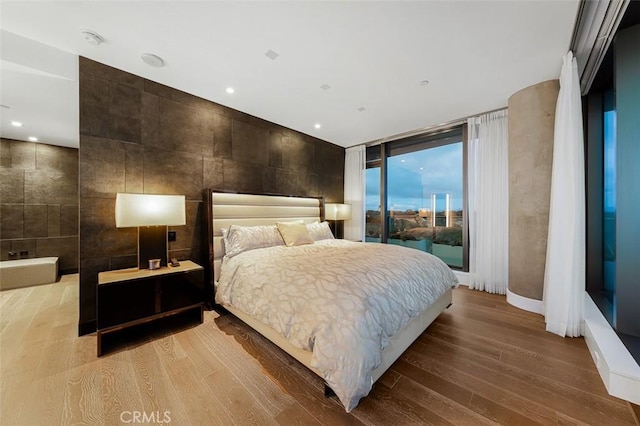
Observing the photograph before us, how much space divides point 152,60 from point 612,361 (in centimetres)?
463

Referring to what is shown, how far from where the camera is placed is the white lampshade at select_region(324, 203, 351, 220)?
477 centimetres

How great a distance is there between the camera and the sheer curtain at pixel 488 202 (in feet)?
11.1

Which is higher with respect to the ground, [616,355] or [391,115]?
[391,115]

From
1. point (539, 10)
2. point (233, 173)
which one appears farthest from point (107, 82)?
point (539, 10)

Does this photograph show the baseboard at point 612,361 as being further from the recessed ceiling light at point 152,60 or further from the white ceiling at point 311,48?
the recessed ceiling light at point 152,60

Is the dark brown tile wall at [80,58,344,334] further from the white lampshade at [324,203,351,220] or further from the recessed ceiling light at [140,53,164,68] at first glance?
the white lampshade at [324,203,351,220]

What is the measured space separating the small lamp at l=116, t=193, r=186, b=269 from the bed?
0.48 m

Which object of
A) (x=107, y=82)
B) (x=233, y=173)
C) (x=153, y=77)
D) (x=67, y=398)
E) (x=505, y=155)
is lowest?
(x=67, y=398)

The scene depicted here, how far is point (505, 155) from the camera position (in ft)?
11.1

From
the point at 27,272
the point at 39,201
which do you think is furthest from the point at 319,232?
the point at 39,201

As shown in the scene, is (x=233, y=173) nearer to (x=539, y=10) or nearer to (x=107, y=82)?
(x=107, y=82)

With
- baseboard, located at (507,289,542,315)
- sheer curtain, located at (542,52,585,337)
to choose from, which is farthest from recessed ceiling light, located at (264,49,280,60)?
baseboard, located at (507,289,542,315)

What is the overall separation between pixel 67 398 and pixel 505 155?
521 cm

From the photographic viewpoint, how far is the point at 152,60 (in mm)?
2363
